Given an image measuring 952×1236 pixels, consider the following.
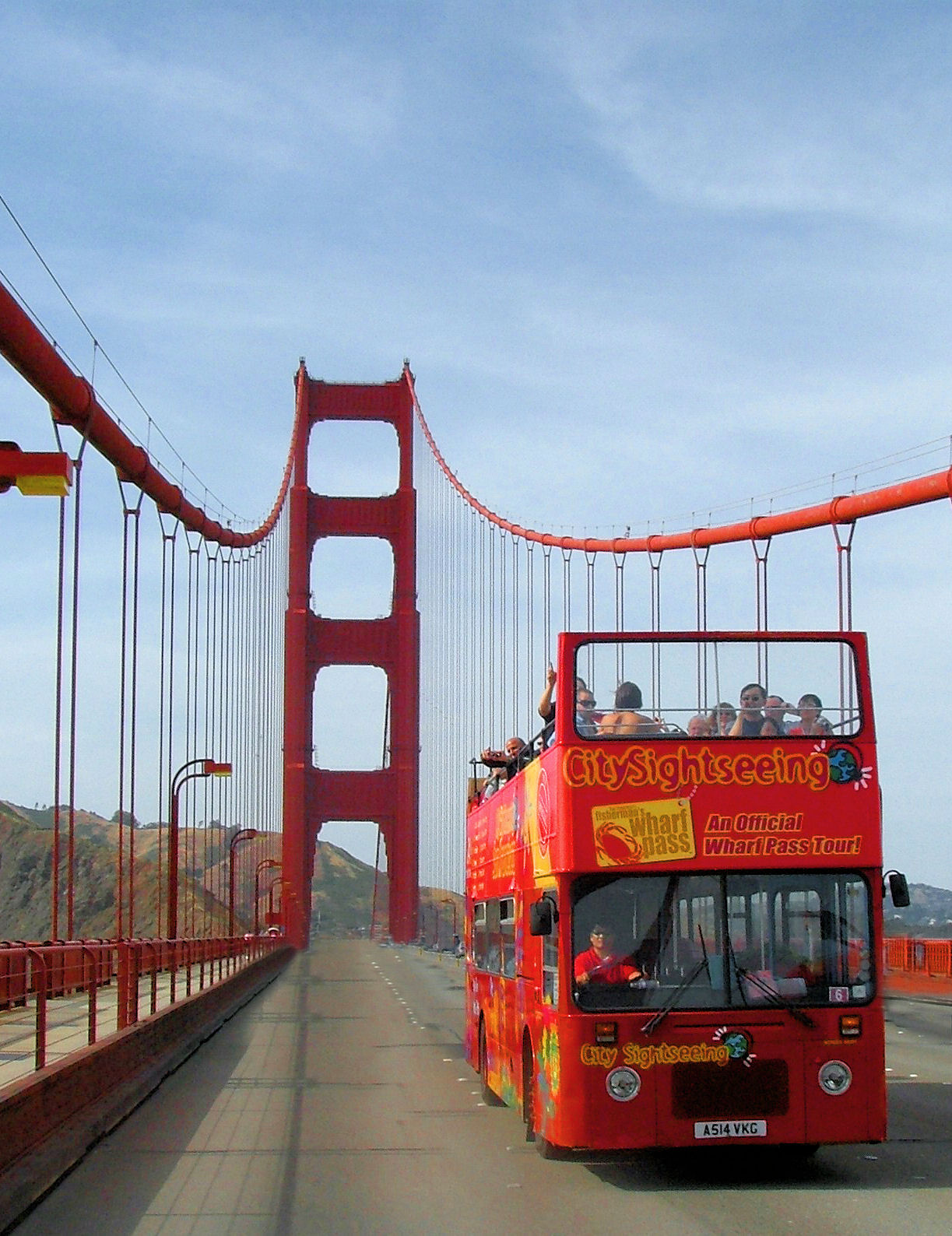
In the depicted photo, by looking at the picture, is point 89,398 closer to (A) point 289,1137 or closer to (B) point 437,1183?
(A) point 289,1137

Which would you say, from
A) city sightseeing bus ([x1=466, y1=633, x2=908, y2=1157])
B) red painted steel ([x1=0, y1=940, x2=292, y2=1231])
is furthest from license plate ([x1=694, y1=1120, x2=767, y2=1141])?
red painted steel ([x1=0, y1=940, x2=292, y2=1231])

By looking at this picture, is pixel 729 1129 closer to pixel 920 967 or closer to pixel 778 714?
pixel 778 714

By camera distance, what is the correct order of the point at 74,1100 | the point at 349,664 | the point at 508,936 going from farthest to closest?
the point at 349,664
the point at 508,936
the point at 74,1100

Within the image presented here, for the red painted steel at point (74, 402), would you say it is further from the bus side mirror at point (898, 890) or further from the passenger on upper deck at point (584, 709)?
the bus side mirror at point (898, 890)

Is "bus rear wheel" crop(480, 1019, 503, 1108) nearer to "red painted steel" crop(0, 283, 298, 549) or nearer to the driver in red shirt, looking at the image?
the driver in red shirt

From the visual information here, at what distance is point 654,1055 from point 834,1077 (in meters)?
0.92

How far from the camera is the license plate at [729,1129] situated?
9266 mm

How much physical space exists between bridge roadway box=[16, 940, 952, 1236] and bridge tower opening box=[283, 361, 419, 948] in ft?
169

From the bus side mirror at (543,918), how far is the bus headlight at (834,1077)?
1537 mm

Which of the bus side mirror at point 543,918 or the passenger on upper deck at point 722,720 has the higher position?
the passenger on upper deck at point 722,720

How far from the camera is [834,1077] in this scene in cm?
935

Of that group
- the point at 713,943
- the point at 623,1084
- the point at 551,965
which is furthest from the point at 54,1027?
the point at 713,943

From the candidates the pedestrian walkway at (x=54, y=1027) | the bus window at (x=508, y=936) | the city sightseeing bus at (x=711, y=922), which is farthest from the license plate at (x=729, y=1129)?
the pedestrian walkway at (x=54, y=1027)

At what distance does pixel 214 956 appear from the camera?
3081 cm
